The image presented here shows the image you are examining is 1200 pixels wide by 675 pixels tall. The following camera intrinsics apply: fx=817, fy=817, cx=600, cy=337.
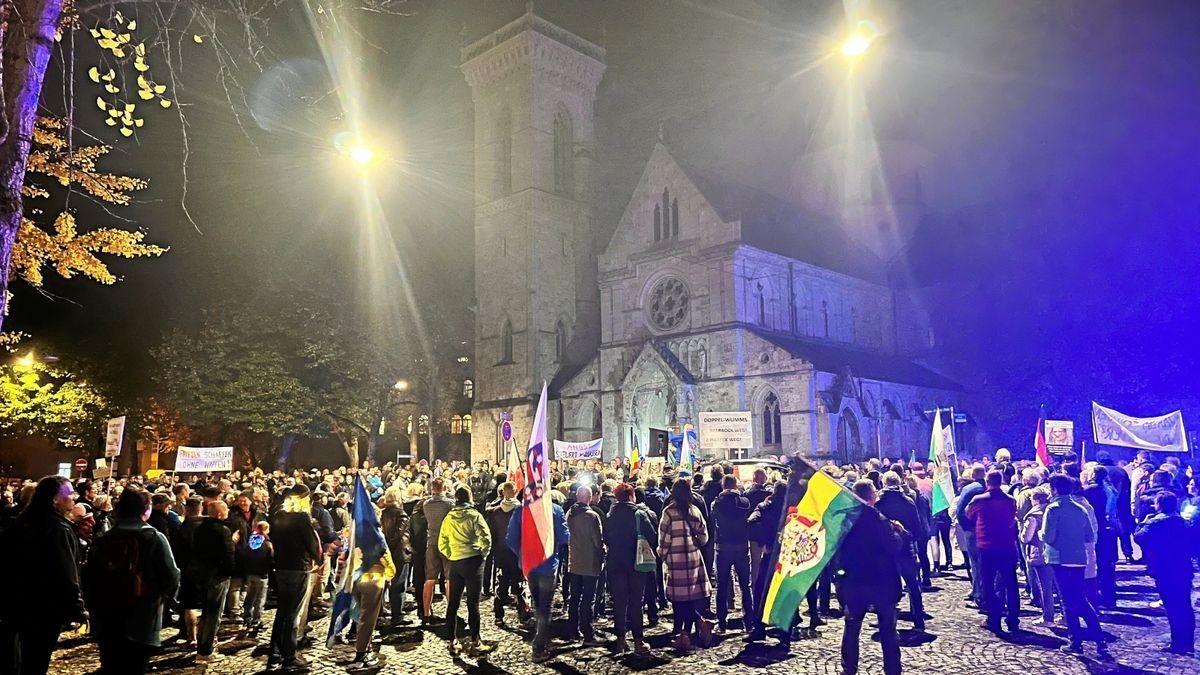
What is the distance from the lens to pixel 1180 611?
9.70m

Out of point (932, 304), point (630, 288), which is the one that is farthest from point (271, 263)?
point (932, 304)

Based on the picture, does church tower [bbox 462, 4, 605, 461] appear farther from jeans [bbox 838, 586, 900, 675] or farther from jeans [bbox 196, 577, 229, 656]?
jeans [bbox 838, 586, 900, 675]

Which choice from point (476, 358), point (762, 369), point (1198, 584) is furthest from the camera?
point (476, 358)

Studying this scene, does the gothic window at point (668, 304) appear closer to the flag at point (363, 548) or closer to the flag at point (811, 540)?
the flag at point (363, 548)

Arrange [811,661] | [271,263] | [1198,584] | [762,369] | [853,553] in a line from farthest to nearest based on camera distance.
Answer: [271,263] < [762,369] < [1198,584] < [811,661] < [853,553]

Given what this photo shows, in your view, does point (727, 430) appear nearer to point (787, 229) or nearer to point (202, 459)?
point (202, 459)

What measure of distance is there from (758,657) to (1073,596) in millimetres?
3889

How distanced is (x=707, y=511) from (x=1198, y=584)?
8813mm

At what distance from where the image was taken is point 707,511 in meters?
12.2

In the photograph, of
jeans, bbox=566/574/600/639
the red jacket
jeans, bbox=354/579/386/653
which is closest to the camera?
jeans, bbox=354/579/386/653

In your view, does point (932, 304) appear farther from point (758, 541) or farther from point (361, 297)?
point (758, 541)

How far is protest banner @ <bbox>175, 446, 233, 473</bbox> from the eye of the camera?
22.0 metres

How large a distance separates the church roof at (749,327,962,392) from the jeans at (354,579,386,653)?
27500 mm

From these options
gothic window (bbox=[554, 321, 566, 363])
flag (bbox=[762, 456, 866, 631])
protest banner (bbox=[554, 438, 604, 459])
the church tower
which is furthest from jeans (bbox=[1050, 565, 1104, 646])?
gothic window (bbox=[554, 321, 566, 363])
